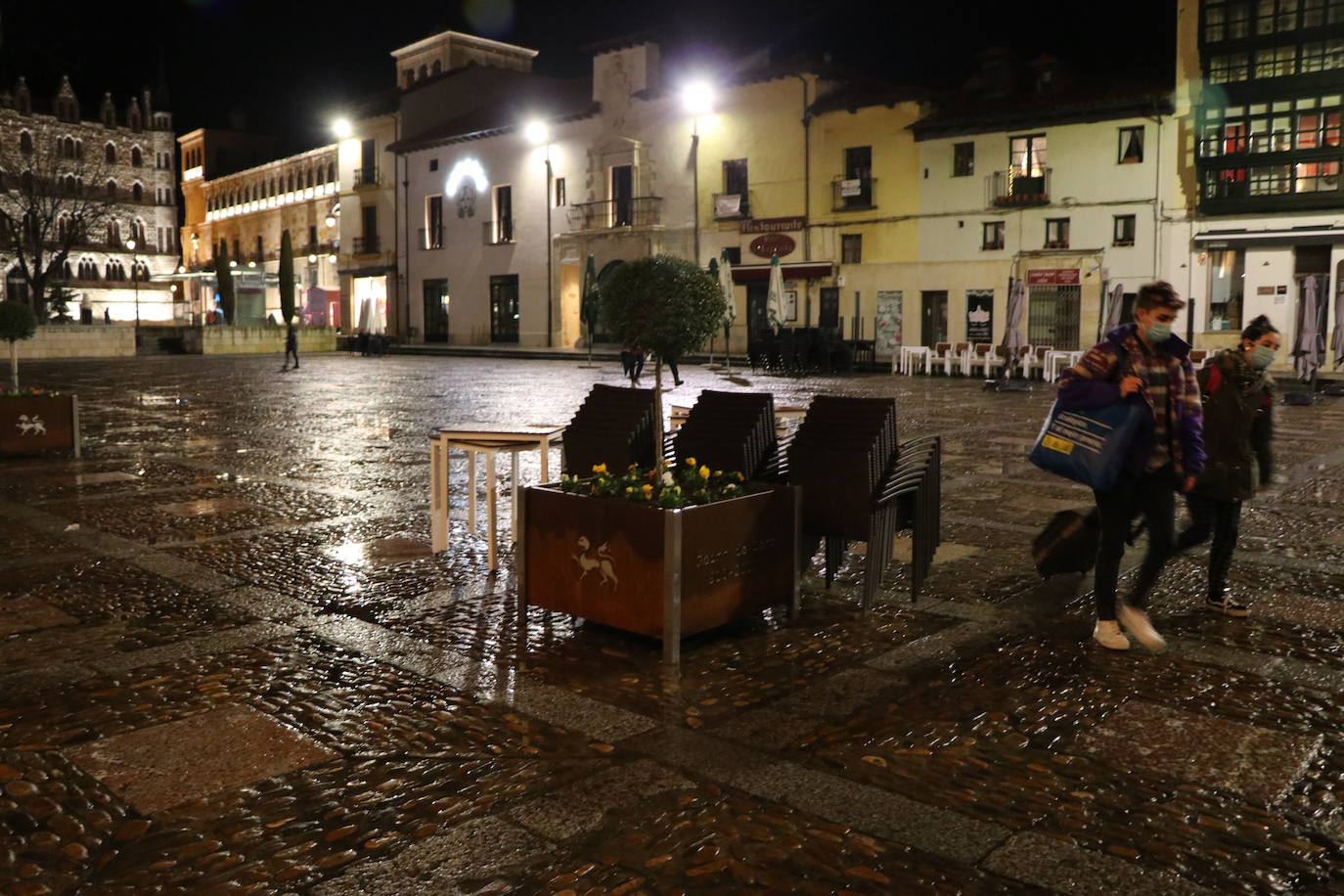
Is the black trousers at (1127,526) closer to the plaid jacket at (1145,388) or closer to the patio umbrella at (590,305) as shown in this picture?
the plaid jacket at (1145,388)

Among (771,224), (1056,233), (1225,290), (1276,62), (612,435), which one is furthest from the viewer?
(771,224)

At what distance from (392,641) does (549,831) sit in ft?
6.94

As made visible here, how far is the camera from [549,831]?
3.35 meters

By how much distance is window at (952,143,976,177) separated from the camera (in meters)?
34.2

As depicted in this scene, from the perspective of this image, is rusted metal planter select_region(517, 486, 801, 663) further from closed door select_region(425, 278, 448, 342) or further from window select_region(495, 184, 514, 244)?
closed door select_region(425, 278, 448, 342)

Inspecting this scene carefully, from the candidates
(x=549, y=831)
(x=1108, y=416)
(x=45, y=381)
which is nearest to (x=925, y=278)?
(x=45, y=381)

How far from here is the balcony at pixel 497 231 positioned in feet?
159

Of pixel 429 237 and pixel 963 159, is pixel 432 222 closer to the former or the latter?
Result: pixel 429 237

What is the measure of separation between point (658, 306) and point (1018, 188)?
3043 centimetres

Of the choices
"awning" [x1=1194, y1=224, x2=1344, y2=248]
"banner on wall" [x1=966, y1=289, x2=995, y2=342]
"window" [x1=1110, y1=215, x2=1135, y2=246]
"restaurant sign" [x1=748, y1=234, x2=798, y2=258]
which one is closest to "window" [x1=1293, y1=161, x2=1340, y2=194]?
"awning" [x1=1194, y1=224, x2=1344, y2=248]

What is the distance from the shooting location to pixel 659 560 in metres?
4.86

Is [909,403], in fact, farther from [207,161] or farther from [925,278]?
[207,161]

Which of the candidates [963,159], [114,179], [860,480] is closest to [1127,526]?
[860,480]

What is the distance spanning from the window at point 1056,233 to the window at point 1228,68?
502 centimetres
